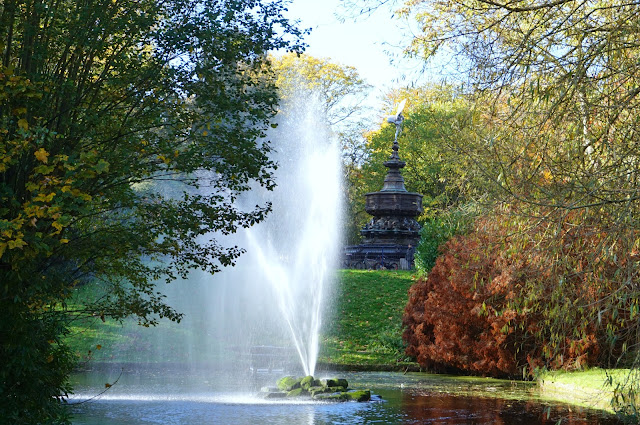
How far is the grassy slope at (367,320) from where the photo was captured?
18688 mm

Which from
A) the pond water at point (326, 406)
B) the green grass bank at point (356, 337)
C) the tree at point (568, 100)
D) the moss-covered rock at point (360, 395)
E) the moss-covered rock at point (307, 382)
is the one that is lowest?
the pond water at point (326, 406)

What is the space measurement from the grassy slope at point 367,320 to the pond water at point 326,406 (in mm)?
3201

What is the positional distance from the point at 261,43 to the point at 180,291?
18.8m

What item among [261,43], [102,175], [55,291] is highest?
[261,43]

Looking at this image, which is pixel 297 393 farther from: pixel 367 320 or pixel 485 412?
pixel 367 320

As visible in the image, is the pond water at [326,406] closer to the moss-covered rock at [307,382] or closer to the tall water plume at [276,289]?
the moss-covered rock at [307,382]

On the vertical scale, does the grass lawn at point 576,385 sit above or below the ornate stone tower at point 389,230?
below

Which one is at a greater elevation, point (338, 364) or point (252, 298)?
point (252, 298)

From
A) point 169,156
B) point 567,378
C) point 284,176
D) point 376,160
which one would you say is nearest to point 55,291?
point 169,156

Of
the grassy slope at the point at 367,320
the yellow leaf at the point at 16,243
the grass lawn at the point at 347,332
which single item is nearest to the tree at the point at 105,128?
the yellow leaf at the point at 16,243

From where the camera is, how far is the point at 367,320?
22125 mm

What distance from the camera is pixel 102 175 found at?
8.13 metres

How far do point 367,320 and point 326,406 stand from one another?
10399 mm

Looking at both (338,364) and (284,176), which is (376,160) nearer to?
(284,176)
